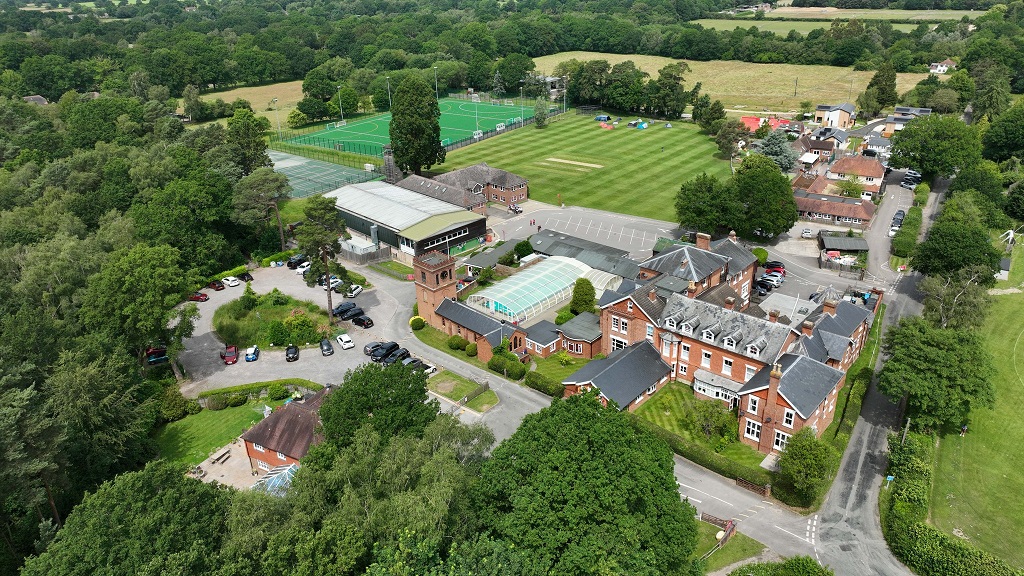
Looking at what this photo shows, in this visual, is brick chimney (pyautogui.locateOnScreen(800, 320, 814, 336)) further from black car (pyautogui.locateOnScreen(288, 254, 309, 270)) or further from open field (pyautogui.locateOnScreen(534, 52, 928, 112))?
open field (pyautogui.locateOnScreen(534, 52, 928, 112))

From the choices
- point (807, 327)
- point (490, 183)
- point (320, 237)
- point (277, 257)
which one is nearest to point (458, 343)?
point (320, 237)

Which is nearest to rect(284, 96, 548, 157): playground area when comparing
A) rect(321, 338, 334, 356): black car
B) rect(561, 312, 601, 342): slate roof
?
rect(321, 338, 334, 356): black car

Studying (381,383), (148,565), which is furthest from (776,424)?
(148,565)

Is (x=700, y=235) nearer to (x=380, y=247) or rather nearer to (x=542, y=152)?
(x=380, y=247)

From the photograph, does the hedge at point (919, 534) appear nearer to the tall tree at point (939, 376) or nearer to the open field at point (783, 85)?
the tall tree at point (939, 376)

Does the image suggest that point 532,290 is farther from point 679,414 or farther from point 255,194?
point 255,194

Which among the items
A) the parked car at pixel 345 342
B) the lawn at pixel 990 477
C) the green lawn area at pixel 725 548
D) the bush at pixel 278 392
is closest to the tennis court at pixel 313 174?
the parked car at pixel 345 342
